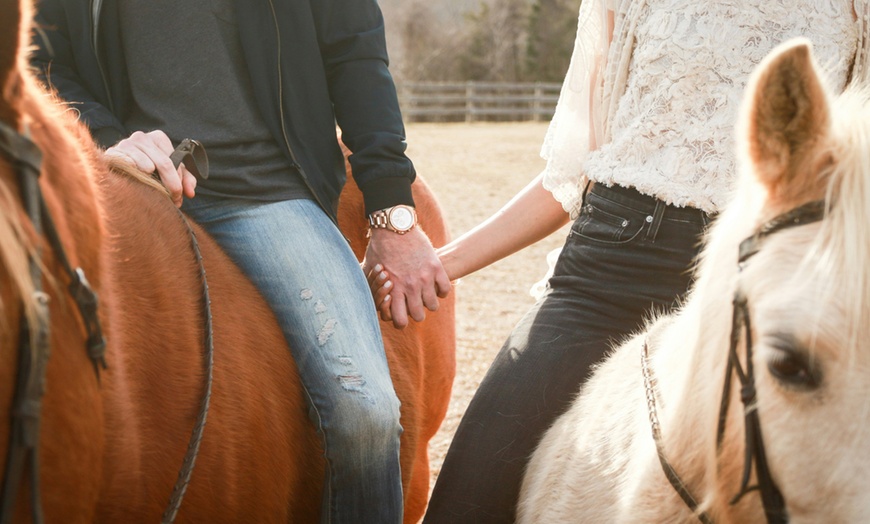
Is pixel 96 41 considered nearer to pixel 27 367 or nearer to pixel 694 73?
pixel 27 367

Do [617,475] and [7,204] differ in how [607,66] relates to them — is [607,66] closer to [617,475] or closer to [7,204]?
[617,475]

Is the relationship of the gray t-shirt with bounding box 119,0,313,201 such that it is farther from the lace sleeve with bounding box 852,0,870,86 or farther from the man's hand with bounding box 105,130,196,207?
the lace sleeve with bounding box 852,0,870,86

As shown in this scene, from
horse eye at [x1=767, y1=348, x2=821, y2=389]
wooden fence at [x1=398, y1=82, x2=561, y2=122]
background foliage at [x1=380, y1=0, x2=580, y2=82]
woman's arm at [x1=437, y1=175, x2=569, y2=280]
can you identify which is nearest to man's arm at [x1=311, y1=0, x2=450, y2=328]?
woman's arm at [x1=437, y1=175, x2=569, y2=280]

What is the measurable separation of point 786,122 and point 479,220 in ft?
27.3

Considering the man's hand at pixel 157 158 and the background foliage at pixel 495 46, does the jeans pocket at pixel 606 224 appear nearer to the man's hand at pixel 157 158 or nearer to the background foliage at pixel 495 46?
the man's hand at pixel 157 158

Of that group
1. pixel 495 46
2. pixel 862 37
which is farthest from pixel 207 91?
pixel 495 46

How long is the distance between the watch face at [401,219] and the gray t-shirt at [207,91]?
0.24m

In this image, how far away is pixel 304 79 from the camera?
2.10 meters

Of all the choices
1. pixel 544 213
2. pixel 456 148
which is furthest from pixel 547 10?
pixel 544 213

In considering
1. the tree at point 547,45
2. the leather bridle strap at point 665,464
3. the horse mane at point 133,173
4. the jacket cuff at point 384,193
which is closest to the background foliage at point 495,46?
the tree at point 547,45

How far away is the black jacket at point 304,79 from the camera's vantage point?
6.54 ft

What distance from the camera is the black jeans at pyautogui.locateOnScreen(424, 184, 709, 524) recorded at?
197 cm

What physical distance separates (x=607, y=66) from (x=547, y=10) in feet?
122

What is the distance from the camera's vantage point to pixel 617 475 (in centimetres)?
166
